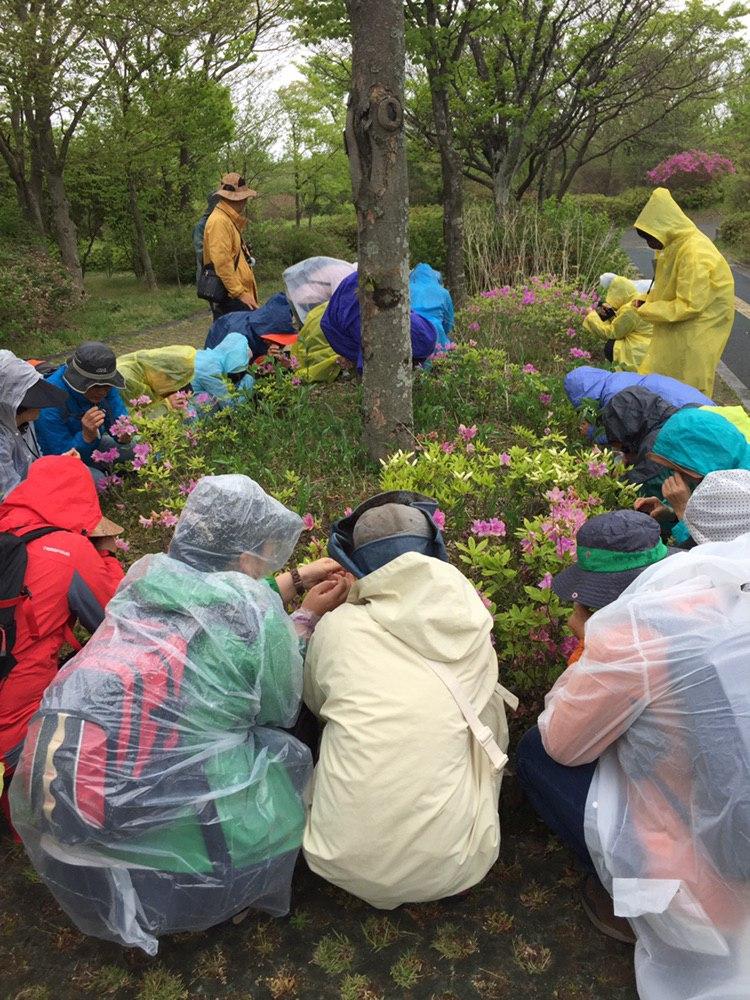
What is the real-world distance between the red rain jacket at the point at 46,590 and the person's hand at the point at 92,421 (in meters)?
1.26

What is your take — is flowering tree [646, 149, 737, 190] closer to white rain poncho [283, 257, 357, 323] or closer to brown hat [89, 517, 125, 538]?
white rain poncho [283, 257, 357, 323]

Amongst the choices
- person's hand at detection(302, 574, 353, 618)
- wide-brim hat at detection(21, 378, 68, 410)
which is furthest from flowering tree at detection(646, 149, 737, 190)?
person's hand at detection(302, 574, 353, 618)

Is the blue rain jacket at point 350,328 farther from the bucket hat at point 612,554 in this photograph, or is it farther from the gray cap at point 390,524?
the bucket hat at point 612,554

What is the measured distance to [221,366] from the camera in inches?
181

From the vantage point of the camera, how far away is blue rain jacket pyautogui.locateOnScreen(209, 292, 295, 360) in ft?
16.9

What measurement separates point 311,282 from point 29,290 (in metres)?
6.20

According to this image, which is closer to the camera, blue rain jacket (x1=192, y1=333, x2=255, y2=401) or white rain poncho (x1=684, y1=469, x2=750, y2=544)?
white rain poncho (x1=684, y1=469, x2=750, y2=544)

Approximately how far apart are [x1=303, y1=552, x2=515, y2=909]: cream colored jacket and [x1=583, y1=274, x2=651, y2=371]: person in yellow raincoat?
147 inches

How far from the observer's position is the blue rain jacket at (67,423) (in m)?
3.83

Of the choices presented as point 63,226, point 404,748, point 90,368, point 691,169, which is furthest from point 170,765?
point 691,169

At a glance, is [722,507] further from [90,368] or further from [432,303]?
[432,303]

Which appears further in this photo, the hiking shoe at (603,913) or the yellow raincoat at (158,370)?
the yellow raincoat at (158,370)

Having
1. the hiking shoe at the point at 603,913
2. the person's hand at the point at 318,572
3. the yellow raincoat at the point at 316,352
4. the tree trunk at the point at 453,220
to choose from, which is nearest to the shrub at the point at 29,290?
the tree trunk at the point at 453,220

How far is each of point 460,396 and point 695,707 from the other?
313cm
